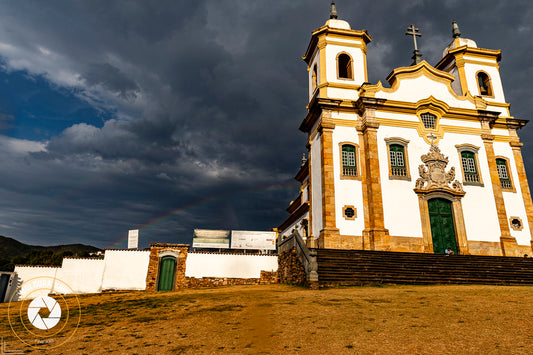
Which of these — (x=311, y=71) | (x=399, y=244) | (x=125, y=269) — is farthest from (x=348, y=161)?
(x=125, y=269)

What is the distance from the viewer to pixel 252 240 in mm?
23578

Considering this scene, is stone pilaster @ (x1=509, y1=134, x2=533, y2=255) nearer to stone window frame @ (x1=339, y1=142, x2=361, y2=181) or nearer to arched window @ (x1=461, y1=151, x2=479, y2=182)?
A: arched window @ (x1=461, y1=151, x2=479, y2=182)

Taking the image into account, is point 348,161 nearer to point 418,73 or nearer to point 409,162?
point 409,162

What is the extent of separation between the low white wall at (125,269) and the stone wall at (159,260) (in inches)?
11.2

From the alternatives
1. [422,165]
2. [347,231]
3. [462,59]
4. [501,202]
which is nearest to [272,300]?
[347,231]

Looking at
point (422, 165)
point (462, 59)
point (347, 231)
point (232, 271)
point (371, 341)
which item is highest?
point (462, 59)

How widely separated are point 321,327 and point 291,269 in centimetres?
946

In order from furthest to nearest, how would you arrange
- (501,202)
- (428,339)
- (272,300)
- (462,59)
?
1. (462,59)
2. (501,202)
3. (272,300)
4. (428,339)

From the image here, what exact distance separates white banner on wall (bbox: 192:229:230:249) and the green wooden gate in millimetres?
3047

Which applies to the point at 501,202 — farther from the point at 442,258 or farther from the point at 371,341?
the point at 371,341

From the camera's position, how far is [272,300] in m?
9.27

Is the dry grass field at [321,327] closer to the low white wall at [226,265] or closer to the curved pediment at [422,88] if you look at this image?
the low white wall at [226,265]

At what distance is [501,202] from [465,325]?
1667cm

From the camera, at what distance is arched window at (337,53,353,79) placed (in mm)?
21734
